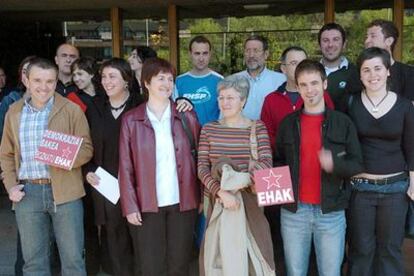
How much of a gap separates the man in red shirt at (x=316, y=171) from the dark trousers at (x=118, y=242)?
1238 mm

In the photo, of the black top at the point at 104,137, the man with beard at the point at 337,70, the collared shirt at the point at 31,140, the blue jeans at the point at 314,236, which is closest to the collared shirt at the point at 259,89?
Answer: the man with beard at the point at 337,70

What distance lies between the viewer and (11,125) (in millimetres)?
3477

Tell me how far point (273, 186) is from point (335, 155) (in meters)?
0.44

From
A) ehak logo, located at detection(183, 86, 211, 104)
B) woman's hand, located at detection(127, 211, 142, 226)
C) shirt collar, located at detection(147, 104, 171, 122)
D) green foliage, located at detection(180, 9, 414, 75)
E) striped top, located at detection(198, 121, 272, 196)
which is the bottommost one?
woman's hand, located at detection(127, 211, 142, 226)

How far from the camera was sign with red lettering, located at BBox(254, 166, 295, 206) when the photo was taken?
10.1 ft

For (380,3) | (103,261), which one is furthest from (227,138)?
(380,3)

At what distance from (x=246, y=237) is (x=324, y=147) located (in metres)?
0.77

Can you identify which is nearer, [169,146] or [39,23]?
[169,146]

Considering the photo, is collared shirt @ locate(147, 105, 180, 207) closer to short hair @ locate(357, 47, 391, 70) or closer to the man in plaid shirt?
the man in plaid shirt

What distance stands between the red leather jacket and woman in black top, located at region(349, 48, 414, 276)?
1117mm

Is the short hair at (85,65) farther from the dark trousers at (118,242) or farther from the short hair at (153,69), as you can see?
the dark trousers at (118,242)

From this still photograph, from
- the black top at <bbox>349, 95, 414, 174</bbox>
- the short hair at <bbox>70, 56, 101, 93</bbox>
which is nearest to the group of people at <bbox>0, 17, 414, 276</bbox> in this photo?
the black top at <bbox>349, 95, 414, 174</bbox>

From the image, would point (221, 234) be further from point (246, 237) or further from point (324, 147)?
point (324, 147)

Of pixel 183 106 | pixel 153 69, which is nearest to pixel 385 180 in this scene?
pixel 183 106
